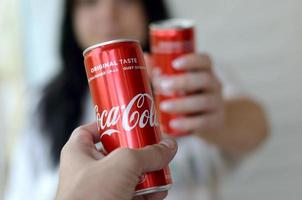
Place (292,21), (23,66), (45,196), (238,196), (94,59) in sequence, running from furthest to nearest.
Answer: (23,66) → (238,196) → (292,21) → (45,196) → (94,59)

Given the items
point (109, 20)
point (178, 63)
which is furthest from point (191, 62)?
point (109, 20)

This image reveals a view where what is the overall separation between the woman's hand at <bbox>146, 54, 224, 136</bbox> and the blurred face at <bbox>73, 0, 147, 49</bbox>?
14.5 inches

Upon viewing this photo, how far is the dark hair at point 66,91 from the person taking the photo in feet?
4.41

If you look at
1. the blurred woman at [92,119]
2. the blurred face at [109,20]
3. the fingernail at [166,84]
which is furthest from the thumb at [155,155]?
the blurred face at [109,20]

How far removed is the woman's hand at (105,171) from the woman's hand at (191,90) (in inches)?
12.8

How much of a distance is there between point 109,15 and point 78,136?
2.43 feet

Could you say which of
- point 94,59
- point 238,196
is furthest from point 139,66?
point 238,196

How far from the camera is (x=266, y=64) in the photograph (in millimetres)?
1632

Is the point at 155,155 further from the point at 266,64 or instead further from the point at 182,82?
the point at 266,64

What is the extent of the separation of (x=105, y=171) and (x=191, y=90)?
437 mm

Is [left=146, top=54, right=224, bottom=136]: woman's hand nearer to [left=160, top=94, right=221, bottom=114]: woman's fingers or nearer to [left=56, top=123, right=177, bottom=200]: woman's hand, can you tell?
[left=160, top=94, right=221, bottom=114]: woman's fingers

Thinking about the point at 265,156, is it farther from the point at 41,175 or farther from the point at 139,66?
the point at 139,66

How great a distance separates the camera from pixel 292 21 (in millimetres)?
1594

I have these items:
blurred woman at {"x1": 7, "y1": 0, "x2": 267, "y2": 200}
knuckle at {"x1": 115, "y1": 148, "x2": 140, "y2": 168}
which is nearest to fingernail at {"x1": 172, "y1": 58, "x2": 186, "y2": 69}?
blurred woman at {"x1": 7, "y1": 0, "x2": 267, "y2": 200}
